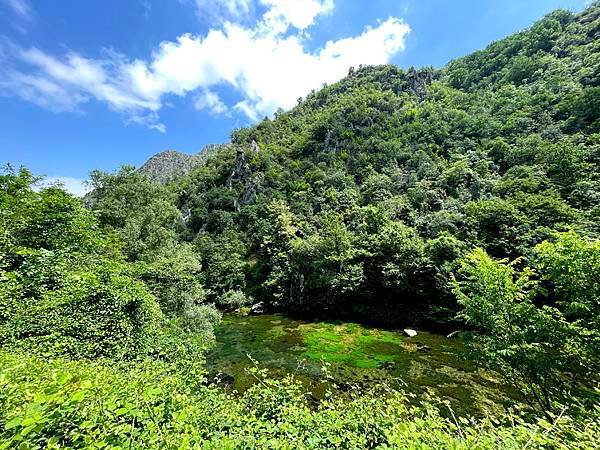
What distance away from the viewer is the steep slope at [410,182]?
3338 centimetres

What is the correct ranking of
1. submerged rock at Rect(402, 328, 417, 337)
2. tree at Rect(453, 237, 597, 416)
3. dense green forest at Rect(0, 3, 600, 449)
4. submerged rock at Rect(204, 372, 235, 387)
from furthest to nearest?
submerged rock at Rect(402, 328, 417, 337) < submerged rock at Rect(204, 372, 235, 387) < tree at Rect(453, 237, 597, 416) < dense green forest at Rect(0, 3, 600, 449)

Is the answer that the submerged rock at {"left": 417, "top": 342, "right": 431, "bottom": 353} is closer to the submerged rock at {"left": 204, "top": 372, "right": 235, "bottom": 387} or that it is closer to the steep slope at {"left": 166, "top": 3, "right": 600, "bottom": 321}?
the steep slope at {"left": 166, "top": 3, "right": 600, "bottom": 321}

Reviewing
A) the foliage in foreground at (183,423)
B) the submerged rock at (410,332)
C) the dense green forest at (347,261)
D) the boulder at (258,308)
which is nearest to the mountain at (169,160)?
the dense green forest at (347,261)

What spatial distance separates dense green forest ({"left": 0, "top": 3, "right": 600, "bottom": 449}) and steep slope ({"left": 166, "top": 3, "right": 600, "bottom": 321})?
13.7 inches

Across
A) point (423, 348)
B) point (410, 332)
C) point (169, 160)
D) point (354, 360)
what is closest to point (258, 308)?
point (410, 332)

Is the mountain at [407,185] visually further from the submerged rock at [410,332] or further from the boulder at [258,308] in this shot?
the submerged rock at [410,332]

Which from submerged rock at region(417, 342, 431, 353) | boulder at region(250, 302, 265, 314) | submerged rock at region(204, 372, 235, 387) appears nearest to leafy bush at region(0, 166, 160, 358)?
submerged rock at region(204, 372, 235, 387)

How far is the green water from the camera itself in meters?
16.1

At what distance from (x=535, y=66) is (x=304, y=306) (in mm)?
85093

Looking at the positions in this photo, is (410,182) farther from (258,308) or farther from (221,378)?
(221,378)

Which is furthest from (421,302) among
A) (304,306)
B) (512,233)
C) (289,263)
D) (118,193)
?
(118,193)

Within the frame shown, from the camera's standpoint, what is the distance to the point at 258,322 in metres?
33.6

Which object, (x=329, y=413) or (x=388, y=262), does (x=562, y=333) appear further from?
(x=388, y=262)

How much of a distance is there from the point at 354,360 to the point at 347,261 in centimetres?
1778
